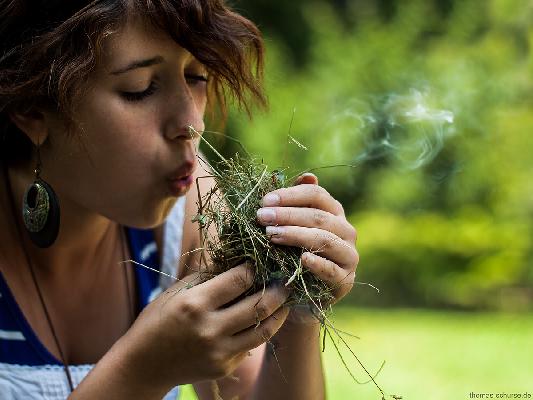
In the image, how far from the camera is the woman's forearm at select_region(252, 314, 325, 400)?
176 cm

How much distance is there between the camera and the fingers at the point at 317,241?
149 cm

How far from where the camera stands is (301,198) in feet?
5.07

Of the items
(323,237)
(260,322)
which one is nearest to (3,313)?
(260,322)

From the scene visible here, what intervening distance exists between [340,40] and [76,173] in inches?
227

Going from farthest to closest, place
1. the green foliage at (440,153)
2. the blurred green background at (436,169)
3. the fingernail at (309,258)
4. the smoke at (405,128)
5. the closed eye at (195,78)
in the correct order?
1. the green foliage at (440,153)
2. the blurred green background at (436,169)
3. the smoke at (405,128)
4. the closed eye at (195,78)
5. the fingernail at (309,258)

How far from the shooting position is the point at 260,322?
1.54 metres

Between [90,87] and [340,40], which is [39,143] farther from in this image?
[340,40]

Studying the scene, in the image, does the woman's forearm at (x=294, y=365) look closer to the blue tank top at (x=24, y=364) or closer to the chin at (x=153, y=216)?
the chin at (x=153, y=216)

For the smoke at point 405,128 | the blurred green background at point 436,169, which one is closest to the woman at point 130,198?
the smoke at point 405,128

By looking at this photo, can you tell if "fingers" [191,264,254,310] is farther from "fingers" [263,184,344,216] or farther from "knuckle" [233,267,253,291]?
"fingers" [263,184,344,216]

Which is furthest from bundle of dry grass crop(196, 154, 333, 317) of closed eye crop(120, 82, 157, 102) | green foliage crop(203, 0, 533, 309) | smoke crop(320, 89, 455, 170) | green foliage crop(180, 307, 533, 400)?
green foliage crop(203, 0, 533, 309)

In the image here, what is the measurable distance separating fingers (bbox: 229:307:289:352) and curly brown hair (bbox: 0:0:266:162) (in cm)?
56

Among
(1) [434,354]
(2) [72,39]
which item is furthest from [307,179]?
(1) [434,354]

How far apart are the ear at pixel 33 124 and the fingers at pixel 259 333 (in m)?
0.63
